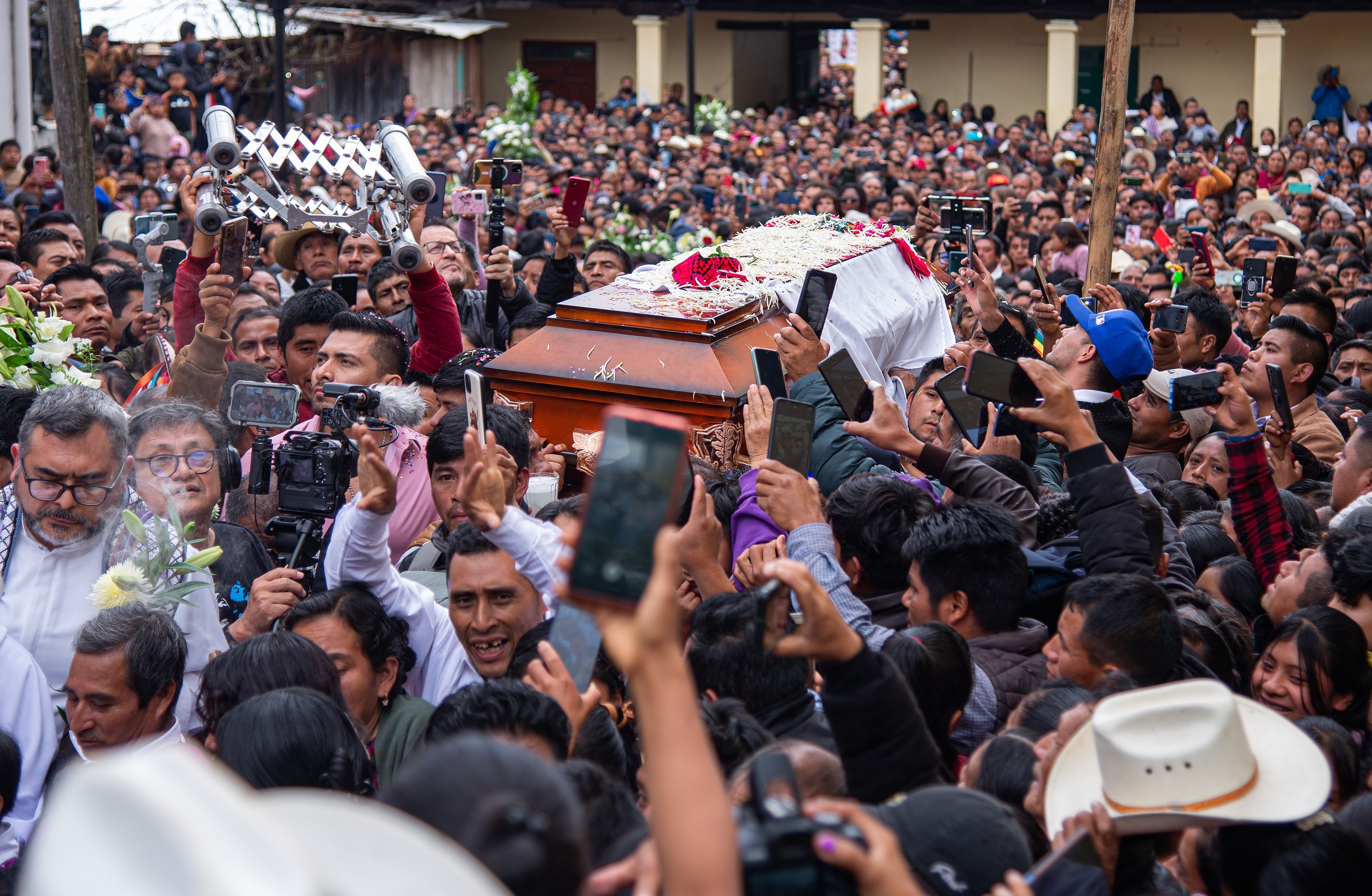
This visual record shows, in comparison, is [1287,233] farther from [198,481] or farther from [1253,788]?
[1253,788]

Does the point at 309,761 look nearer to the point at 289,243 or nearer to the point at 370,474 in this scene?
the point at 370,474

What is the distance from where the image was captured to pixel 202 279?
4.75 m

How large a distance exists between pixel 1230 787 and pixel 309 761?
1452 millimetres

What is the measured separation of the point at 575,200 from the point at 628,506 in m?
4.87

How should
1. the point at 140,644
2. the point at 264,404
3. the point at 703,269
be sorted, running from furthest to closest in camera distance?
the point at 703,269, the point at 264,404, the point at 140,644

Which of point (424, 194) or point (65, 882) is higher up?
point (424, 194)

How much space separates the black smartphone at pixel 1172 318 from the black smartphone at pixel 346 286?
11.0 ft

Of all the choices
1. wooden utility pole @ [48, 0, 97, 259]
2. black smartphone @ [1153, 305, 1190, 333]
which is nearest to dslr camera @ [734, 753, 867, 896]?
black smartphone @ [1153, 305, 1190, 333]

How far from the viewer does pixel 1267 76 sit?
920 inches

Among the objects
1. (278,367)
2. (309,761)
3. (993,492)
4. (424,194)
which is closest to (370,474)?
(309,761)

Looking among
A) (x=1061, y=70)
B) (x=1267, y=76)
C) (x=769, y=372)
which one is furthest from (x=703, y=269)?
(x=1267, y=76)

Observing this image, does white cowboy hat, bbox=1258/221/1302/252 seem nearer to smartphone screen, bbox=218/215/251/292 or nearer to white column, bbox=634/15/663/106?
smartphone screen, bbox=218/215/251/292

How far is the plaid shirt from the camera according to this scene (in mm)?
3611

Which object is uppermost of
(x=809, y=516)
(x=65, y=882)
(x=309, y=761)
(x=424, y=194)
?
(x=424, y=194)
